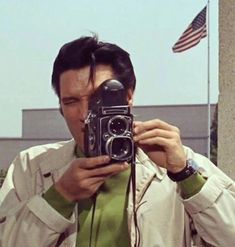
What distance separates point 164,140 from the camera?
119 centimetres

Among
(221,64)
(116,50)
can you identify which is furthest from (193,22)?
(116,50)

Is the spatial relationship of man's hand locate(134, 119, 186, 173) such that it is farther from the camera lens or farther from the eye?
the eye

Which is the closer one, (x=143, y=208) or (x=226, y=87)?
(x=143, y=208)

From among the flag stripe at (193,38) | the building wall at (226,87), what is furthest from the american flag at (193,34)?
the building wall at (226,87)

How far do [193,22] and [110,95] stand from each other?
8273mm

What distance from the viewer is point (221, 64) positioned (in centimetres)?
189

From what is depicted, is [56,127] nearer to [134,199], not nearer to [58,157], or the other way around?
[58,157]

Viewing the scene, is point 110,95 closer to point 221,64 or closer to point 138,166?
Result: point 138,166

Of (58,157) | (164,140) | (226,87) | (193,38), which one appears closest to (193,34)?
(193,38)

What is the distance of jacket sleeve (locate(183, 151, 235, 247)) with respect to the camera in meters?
1.17

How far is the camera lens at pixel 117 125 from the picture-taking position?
115cm

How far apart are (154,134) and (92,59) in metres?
0.21

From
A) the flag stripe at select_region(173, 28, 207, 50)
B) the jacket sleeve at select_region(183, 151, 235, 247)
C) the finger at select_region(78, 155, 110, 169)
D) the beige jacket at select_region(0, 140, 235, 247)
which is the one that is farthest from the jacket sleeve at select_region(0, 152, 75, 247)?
the flag stripe at select_region(173, 28, 207, 50)

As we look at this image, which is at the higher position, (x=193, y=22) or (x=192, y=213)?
(x=193, y=22)
